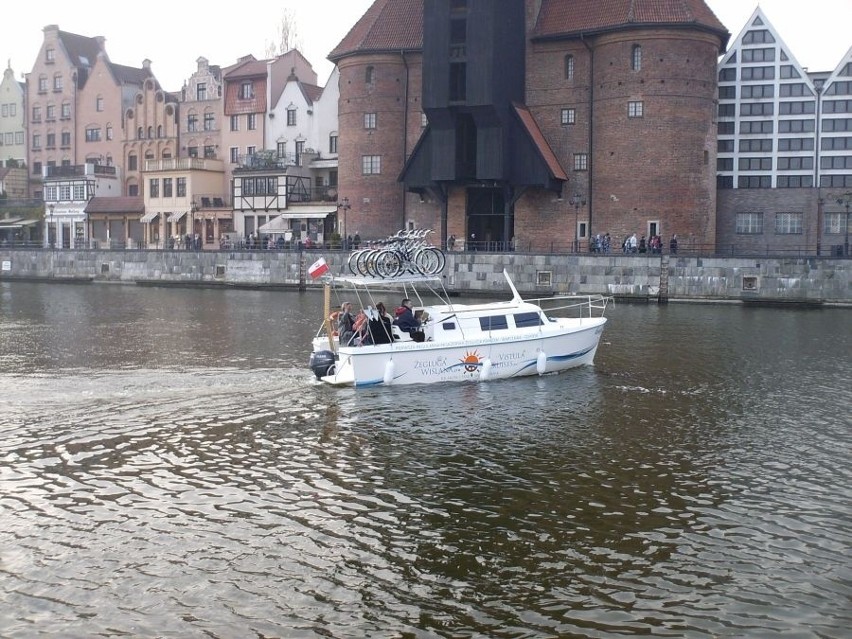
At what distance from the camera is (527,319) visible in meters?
28.3

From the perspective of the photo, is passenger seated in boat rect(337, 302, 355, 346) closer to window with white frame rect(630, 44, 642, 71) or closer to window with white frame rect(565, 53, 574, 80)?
window with white frame rect(630, 44, 642, 71)

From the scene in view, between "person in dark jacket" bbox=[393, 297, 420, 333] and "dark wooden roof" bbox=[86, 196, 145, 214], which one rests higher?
"dark wooden roof" bbox=[86, 196, 145, 214]

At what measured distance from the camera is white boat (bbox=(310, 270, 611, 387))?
1014 inches

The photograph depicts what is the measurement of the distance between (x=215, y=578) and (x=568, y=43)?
56820 mm

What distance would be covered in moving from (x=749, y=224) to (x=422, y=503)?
180 ft

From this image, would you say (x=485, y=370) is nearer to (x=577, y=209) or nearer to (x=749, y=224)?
(x=577, y=209)

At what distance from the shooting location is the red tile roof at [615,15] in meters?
60.8

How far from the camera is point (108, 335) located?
36.8 m

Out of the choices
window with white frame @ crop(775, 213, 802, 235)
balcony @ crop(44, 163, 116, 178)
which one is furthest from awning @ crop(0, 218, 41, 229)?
window with white frame @ crop(775, 213, 802, 235)

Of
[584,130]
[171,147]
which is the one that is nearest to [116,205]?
[171,147]

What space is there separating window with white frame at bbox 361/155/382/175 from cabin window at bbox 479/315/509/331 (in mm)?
43139

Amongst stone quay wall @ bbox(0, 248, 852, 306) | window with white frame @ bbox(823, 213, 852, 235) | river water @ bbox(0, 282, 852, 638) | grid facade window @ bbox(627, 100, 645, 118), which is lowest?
river water @ bbox(0, 282, 852, 638)

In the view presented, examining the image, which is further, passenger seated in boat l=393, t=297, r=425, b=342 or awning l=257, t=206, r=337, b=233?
awning l=257, t=206, r=337, b=233

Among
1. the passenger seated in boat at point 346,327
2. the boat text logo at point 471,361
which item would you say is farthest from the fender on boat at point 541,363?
the passenger seated in boat at point 346,327
